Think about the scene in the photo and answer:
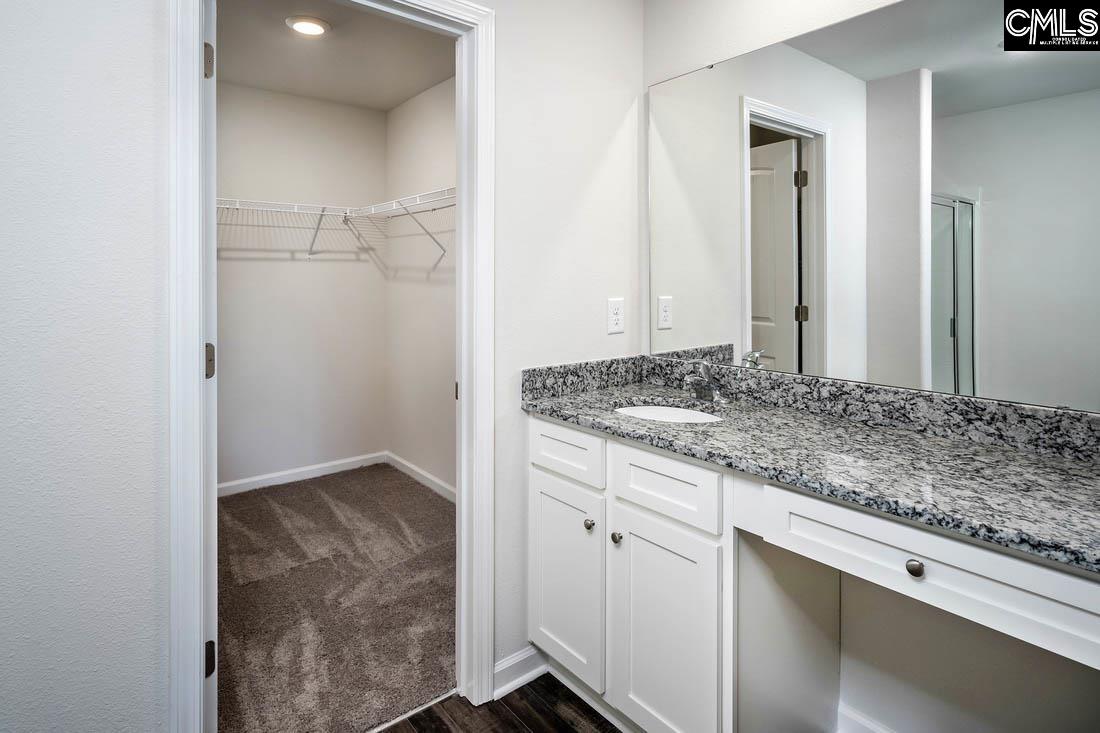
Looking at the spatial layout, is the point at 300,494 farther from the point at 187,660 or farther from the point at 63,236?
the point at 63,236

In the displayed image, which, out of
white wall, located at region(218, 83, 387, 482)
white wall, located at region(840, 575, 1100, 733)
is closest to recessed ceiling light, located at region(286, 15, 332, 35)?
white wall, located at region(218, 83, 387, 482)

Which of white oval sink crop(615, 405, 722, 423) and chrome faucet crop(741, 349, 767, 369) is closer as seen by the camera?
white oval sink crop(615, 405, 722, 423)

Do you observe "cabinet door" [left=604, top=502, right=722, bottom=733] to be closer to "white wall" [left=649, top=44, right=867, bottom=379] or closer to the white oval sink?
the white oval sink

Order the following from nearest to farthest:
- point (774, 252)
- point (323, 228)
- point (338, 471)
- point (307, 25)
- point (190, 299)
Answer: point (190, 299)
point (774, 252)
point (307, 25)
point (323, 228)
point (338, 471)

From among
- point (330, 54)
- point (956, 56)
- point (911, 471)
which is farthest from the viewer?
point (330, 54)

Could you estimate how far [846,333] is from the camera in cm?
174

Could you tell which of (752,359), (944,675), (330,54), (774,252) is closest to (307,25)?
(330,54)

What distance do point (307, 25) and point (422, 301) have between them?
1579mm

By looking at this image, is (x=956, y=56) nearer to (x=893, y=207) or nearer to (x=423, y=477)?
(x=893, y=207)

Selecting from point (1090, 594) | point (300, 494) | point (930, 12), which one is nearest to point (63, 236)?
point (1090, 594)

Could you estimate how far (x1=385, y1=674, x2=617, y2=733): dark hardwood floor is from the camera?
177cm

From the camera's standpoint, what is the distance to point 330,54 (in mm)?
3098

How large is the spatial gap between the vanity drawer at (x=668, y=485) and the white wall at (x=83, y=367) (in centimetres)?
109

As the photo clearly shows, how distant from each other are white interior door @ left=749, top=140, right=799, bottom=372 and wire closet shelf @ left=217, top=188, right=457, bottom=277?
5.87ft
